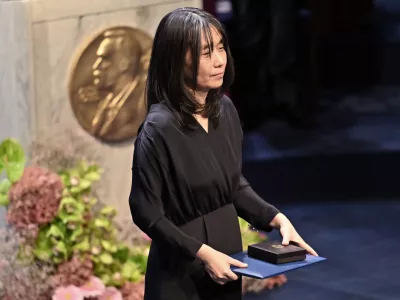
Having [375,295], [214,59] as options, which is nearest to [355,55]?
[375,295]

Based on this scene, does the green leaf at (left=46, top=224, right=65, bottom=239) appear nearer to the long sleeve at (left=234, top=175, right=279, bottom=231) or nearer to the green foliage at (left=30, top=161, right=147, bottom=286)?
the green foliage at (left=30, top=161, right=147, bottom=286)

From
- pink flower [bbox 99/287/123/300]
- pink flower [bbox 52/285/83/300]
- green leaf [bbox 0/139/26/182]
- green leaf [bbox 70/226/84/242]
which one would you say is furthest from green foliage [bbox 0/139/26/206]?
pink flower [bbox 99/287/123/300]

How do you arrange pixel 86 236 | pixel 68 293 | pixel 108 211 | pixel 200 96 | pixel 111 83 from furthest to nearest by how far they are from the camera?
pixel 111 83, pixel 108 211, pixel 86 236, pixel 68 293, pixel 200 96

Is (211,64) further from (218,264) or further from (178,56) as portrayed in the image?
(218,264)

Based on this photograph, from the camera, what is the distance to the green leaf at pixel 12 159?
3.19m

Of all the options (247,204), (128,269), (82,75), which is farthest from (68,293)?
(247,204)

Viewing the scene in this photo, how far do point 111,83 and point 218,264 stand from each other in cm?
204

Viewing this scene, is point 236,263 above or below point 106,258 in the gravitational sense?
above

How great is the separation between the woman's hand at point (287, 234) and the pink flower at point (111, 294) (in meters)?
1.62

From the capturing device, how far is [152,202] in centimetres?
161

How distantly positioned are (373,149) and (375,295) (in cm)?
268

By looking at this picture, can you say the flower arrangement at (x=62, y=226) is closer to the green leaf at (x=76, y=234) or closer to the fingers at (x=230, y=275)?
the green leaf at (x=76, y=234)

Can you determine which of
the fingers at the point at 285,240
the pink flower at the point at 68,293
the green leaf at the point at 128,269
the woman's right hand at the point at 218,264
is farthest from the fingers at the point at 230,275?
the green leaf at the point at 128,269

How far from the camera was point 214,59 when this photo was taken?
164 cm
